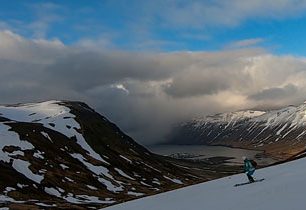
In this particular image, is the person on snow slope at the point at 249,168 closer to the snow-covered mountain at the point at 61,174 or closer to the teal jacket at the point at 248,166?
the teal jacket at the point at 248,166

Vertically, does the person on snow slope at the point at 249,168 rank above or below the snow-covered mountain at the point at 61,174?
below

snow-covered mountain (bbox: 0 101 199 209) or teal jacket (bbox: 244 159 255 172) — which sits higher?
snow-covered mountain (bbox: 0 101 199 209)

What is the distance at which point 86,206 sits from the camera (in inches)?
4058

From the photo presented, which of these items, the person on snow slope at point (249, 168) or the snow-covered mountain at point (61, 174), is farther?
the snow-covered mountain at point (61, 174)

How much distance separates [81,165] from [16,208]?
77.1 meters

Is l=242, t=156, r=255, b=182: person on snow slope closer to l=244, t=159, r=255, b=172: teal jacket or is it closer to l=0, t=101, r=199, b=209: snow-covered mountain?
l=244, t=159, r=255, b=172: teal jacket

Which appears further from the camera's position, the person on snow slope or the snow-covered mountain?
the snow-covered mountain

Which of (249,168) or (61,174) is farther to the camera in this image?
(61,174)

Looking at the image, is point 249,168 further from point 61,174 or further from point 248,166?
point 61,174

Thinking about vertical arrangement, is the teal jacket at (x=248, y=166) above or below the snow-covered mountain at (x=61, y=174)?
below

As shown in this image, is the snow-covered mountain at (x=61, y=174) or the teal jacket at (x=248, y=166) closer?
the teal jacket at (x=248, y=166)

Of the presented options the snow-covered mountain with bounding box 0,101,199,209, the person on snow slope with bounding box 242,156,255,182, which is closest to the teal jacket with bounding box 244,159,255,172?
the person on snow slope with bounding box 242,156,255,182

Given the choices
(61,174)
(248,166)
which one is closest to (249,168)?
(248,166)

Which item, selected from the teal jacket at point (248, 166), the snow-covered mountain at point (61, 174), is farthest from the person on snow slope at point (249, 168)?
the snow-covered mountain at point (61, 174)
